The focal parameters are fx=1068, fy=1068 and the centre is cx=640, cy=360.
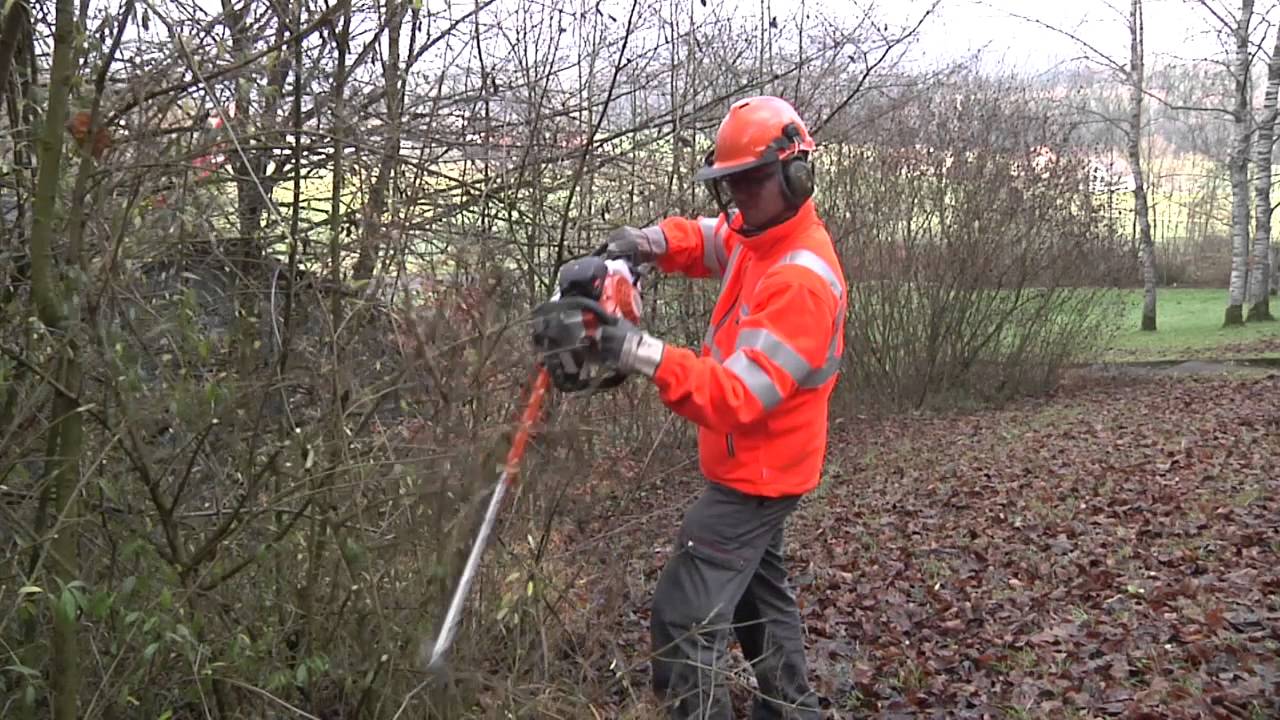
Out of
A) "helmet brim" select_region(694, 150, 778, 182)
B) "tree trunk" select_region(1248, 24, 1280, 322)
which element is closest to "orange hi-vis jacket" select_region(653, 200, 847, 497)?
"helmet brim" select_region(694, 150, 778, 182)

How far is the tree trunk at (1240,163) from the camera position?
2084cm

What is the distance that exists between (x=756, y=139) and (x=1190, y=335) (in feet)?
73.1

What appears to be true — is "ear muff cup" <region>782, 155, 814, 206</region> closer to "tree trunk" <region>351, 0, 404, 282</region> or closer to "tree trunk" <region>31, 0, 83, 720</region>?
"tree trunk" <region>351, 0, 404, 282</region>

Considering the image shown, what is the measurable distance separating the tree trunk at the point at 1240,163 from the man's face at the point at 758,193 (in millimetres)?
21198

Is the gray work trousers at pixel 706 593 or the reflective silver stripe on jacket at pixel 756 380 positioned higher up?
the reflective silver stripe on jacket at pixel 756 380

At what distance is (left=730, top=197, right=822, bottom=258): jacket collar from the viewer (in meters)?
3.32

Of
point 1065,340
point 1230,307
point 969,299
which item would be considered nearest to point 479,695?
point 969,299

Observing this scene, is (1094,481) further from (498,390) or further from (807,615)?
(498,390)

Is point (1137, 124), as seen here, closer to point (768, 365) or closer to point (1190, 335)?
point (1190, 335)

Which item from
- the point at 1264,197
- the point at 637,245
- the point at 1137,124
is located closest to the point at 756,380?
the point at 637,245

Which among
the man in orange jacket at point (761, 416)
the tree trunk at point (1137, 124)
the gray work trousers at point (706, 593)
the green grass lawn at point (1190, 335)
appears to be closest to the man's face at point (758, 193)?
the man in orange jacket at point (761, 416)

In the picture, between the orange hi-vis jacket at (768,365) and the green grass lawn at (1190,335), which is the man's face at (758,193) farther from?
the green grass lawn at (1190,335)

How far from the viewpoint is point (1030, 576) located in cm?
596

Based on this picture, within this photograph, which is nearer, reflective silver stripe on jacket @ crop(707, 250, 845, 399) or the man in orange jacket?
reflective silver stripe on jacket @ crop(707, 250, 845, 399)
